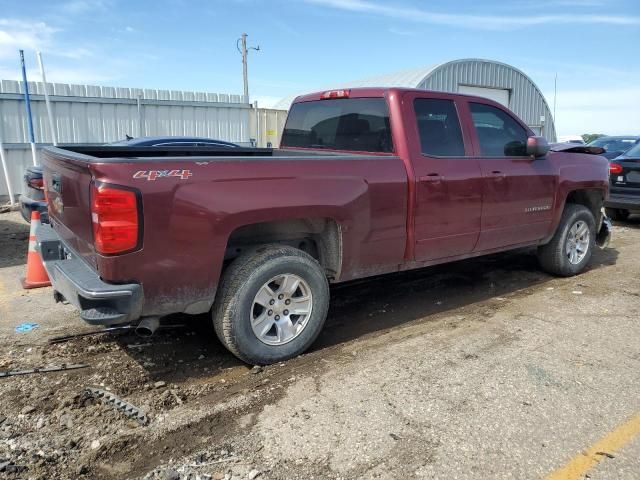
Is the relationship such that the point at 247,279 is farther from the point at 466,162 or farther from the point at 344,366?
the point at 466,162

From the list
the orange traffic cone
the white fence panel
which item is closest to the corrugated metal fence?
the white fence panel

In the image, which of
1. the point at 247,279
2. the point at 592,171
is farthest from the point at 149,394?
the point at 592,171

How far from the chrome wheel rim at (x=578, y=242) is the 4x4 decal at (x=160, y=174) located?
475 centimetres

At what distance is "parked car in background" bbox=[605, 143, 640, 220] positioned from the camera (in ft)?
32.5

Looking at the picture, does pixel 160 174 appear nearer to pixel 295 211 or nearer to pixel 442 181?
pixel 295 211

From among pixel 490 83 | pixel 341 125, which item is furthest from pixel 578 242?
pixel 490 83

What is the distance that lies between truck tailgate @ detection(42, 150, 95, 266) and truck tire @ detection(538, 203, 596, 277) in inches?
196

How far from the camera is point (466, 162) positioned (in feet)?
15.8

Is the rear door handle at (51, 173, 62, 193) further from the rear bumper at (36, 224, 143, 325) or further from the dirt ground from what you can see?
the dirt ground

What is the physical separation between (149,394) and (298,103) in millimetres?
3346

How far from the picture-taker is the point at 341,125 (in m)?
5.01

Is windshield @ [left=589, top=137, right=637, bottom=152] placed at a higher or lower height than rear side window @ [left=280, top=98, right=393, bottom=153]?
lower

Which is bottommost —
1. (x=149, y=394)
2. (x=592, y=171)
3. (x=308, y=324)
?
(x=149, y=394)

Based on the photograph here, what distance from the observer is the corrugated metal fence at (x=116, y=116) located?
11.7 metres
